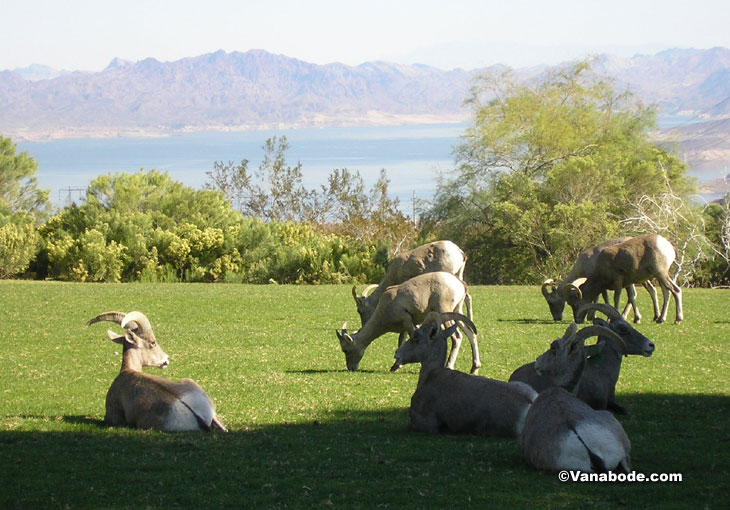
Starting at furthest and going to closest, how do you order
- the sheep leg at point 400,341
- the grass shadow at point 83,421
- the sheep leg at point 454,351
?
the sheep leg at point 400,341 < the sheep leg at point 454,351 < the grass shadow at point 83,421

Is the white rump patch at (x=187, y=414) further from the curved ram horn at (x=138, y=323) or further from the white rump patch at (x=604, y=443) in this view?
the white rump patch at (x=604, y=443)

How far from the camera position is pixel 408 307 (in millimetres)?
14906

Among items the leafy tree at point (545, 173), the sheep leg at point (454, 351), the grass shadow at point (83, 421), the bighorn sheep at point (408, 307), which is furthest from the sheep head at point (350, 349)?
the leafy tree at point (545, 173)

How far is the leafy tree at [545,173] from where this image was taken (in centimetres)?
4194

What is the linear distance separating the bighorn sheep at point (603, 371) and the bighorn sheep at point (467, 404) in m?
0.67

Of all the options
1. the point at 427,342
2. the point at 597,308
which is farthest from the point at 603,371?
the point at 427,342

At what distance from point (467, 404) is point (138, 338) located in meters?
4.61

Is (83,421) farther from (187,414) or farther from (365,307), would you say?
(365,307)

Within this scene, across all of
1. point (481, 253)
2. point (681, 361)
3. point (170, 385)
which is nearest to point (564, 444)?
point (170, 385)

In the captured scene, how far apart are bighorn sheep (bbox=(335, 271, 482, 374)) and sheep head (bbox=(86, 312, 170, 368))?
3.91m

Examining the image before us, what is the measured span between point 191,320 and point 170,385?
12200 millimetres

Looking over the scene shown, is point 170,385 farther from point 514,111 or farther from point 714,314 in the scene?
point 514,111

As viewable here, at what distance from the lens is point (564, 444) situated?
25.8 feet

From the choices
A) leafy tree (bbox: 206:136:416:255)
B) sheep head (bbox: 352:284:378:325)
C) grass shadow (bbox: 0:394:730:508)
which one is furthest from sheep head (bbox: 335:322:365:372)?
leafy tree (bbox: 206:136:416:255)
